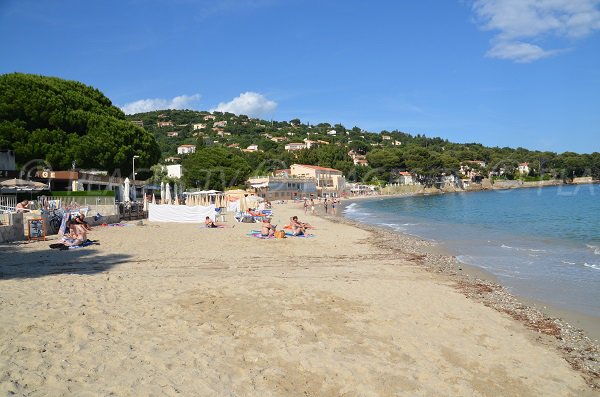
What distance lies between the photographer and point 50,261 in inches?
447

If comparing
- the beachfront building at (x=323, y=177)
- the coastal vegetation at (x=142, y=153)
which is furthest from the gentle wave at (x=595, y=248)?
the beachfront building at (x=323, y=177)

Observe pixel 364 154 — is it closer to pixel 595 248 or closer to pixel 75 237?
pixel 595 248

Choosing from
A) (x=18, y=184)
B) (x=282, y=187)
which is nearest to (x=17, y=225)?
(x=18, y=184)

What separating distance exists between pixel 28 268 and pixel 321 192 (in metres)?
75.7

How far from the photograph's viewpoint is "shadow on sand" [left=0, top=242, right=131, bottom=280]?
979 centimetres

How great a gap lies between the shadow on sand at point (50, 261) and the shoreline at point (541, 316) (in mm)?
8905

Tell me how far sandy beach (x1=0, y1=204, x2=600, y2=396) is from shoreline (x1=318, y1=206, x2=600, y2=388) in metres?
0.13

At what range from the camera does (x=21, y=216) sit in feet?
51.3

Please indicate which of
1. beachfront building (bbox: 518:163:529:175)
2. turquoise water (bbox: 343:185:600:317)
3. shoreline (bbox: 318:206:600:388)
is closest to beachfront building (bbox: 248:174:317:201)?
turquoise water (bbox: 343:185:600:317)

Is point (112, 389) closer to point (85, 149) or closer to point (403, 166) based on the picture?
point (85, 149)

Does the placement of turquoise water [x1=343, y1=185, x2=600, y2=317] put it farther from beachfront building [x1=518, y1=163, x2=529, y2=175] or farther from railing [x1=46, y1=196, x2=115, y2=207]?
beachfront building [x1=518, y1=163, x2=529, y2=175]

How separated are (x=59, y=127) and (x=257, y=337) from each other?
114 feet

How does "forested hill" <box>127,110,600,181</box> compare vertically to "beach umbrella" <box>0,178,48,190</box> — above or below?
above

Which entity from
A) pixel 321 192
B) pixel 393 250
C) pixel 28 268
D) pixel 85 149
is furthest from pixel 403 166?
pixel 28 268
